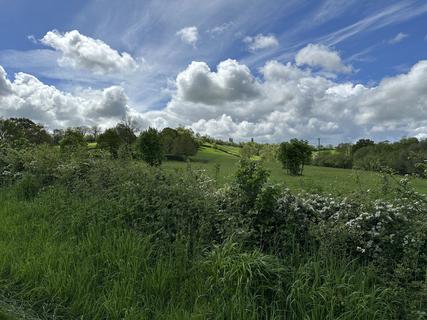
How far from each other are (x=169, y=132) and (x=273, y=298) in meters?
61.8

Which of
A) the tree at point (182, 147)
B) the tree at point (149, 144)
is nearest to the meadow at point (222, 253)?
the tree at point (149, 144)

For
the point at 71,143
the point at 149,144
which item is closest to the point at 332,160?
the point at 149,144

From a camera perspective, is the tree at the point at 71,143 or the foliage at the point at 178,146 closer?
the tree at the point at 71,143

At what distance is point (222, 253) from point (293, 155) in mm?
28803

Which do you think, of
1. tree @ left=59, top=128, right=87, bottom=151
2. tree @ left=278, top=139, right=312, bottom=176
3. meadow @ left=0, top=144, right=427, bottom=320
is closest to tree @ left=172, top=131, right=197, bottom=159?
tree @ left=59, top=128, right=87, bottom=151

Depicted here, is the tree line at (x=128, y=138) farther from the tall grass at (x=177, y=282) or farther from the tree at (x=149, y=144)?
the tall grass at (x=177, y=282)

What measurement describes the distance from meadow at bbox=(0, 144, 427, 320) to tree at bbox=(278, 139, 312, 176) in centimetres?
2548

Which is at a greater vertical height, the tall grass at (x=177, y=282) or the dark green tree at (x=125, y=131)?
the dark green tree at (x=125, y=131)

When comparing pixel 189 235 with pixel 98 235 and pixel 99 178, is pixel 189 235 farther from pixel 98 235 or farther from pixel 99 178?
pixel 99 178

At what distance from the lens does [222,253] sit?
4.64m

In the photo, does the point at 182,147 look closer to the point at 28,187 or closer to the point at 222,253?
the point at 28,187

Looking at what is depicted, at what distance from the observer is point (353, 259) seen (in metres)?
4.64

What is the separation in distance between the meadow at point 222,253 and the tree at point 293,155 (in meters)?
25.5

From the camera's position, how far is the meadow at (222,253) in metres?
3.95
